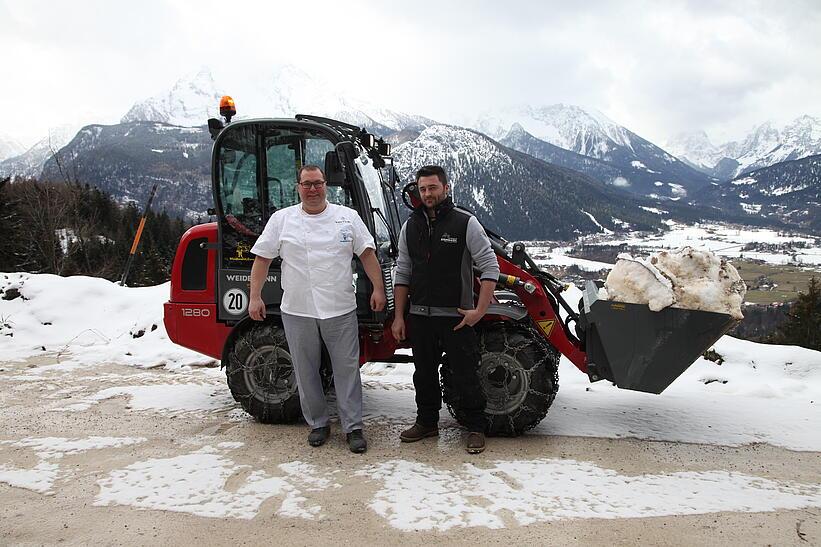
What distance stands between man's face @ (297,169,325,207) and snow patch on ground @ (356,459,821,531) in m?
1.99

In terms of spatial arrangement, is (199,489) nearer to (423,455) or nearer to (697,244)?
(423,455)

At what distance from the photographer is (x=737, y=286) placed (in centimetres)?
411

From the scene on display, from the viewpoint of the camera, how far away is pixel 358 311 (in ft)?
15.5

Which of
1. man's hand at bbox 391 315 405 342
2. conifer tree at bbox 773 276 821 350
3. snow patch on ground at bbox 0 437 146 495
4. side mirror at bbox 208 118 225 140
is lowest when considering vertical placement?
conifer tree at bbox 773 276 821 350

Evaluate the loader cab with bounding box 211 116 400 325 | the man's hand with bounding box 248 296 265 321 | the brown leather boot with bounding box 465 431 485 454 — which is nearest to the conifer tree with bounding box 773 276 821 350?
the brown leather boot with bounding box 465 431 485 454

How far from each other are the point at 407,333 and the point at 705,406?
9.89 ft

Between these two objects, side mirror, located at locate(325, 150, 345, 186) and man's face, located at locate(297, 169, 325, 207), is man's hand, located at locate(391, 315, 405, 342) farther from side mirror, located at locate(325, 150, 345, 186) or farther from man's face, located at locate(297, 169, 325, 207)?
side mirror, located at locate(325, 150, 345, 186)

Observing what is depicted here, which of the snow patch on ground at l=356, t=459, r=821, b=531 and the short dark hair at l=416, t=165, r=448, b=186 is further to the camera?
the short dark hair at l=416, t=165, r=448, b=186

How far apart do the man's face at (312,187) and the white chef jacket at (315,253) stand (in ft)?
0.36

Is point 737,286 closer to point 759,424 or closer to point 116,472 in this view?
point 759,424

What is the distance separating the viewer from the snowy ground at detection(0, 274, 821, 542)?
3350mm

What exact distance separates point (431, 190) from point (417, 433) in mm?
1927

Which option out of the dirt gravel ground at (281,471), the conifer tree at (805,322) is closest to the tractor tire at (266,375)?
the dirt gravel ground at (281,471)

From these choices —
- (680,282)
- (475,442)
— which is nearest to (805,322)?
(680,282)
